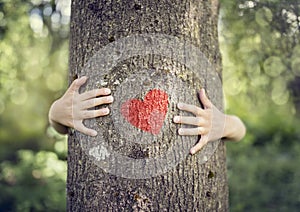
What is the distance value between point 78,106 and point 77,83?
0.08 meters

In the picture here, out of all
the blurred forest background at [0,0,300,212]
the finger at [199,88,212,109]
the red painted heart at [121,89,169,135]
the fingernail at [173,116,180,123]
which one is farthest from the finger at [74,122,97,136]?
the blurred forest background at [0,0,300,212]

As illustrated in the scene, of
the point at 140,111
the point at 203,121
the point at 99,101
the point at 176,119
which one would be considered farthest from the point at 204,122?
the point at 99,101

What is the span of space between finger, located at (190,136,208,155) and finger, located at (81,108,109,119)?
29 centimetres

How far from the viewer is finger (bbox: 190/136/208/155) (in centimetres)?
164

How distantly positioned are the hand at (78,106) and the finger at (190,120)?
215mm

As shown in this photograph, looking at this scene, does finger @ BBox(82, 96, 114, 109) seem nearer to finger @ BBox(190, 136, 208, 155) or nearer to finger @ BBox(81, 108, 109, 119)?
finger @ BBox(81, 108, 109, 119)

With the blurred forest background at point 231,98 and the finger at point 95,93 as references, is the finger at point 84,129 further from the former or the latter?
the blurred forest background at point 231,98

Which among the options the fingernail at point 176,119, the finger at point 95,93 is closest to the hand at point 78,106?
the finger at point 95,93

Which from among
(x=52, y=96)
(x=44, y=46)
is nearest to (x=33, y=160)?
(x=44, y=46)

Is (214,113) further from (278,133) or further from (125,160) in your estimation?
(278,133)

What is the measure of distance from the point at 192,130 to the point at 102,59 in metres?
0.36

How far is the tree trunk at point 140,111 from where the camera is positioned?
1.58 meters

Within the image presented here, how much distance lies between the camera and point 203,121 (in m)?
1.69

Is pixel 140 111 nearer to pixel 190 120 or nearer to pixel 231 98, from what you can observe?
pixel 190 120
